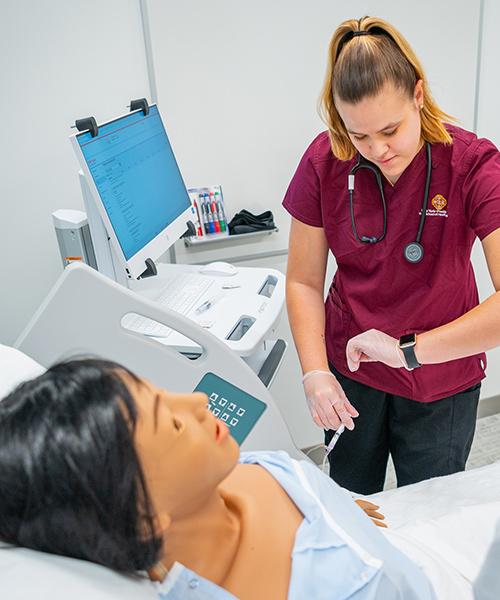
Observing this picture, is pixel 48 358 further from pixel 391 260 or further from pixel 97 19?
pixel 97 19

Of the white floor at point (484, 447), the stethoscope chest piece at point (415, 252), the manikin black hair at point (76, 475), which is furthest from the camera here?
the white floor at point (484, 447)

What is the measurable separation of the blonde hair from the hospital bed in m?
0.59

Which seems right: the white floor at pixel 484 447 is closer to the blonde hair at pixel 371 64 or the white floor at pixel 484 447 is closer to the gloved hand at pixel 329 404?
the gloved hand at pixel 329 404

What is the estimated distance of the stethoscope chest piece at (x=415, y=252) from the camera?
1344 millimetres

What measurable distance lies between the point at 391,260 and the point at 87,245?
85 centimetres

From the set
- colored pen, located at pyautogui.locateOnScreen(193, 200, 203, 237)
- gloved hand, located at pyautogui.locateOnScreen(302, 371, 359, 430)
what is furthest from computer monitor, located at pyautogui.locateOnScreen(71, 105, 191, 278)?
gloved hand, located at pyautogui.locateOnScreen(302, 371, 359, 430)

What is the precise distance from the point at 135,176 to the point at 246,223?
631 millimetres

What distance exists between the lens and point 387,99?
1164mm

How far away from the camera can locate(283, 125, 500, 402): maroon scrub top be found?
129cm

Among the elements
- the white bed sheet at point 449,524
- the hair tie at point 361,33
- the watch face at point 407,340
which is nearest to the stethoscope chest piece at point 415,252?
the watch face at point 407,340

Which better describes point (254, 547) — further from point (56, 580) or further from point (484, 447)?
point (484, 447)

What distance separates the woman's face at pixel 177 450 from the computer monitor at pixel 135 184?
80cm

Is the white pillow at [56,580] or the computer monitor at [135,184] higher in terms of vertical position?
the computer monitor at [135,184]

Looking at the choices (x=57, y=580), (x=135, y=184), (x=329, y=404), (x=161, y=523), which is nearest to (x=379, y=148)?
(x=329, y=404)
